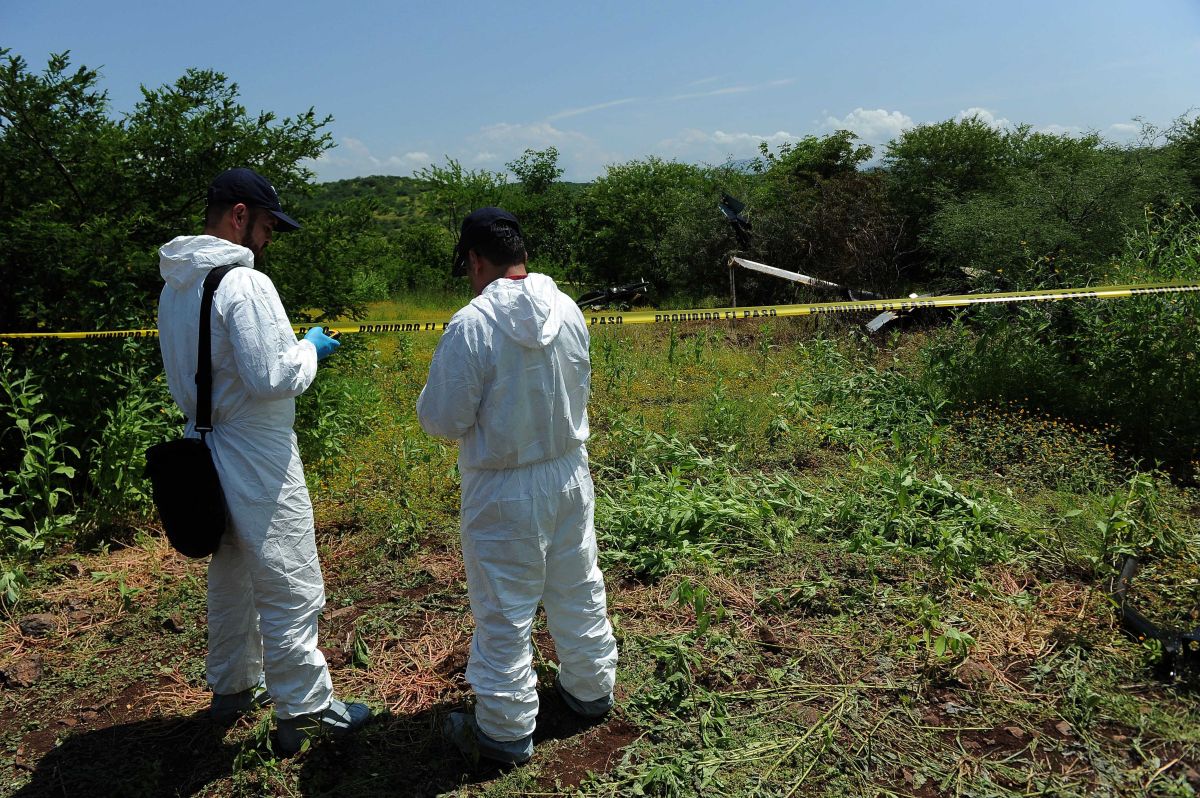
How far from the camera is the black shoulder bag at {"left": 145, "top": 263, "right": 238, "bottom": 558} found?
2.56 m

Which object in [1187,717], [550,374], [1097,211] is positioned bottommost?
[1187,717]

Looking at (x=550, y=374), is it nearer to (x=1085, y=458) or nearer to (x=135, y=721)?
(x=135, y=721)

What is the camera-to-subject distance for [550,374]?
258cm

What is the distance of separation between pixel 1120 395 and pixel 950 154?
10.3 metres

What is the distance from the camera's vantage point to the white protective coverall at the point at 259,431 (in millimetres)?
2555

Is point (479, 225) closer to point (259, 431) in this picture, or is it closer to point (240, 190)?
point (240, 190)

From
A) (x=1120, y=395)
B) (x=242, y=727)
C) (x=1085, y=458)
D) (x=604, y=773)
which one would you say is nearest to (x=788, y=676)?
(x=604, y=773)

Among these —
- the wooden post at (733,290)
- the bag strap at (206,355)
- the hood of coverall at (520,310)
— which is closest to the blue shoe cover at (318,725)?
the bag strap at (206,355)

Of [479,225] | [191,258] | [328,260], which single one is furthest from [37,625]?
[328,260]

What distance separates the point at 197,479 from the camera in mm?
2568

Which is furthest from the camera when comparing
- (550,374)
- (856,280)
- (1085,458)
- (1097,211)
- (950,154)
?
(950,154)

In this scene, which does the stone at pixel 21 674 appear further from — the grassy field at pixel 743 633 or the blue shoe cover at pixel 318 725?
the blue shoe cover at pixel 318 725

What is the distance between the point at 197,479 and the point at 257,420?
27 cm

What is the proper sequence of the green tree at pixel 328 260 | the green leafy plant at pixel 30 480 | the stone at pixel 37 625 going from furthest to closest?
the green tree at pixel 328 260 < the green leafy plant at pixel 30 480 < the stone at pixel 37 625
